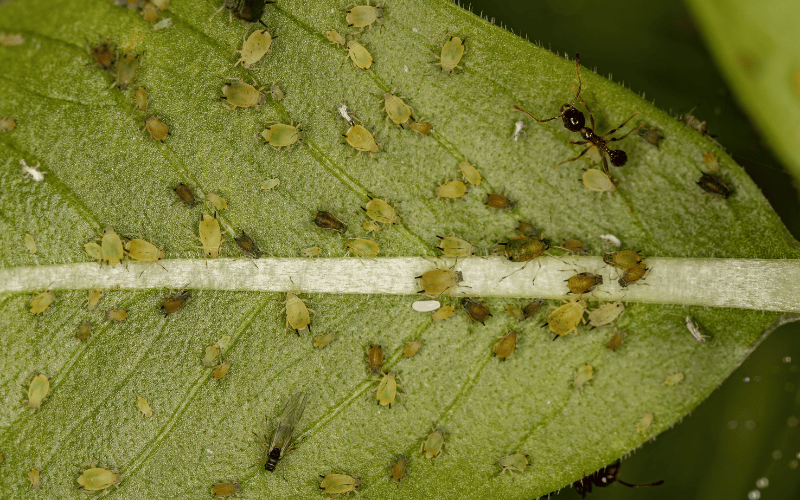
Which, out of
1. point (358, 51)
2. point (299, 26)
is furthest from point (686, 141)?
point (299, 26)

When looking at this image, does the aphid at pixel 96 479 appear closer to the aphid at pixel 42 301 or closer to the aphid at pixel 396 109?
the aphid at pixel 42 301

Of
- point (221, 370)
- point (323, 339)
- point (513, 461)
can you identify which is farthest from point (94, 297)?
point (513, 461)

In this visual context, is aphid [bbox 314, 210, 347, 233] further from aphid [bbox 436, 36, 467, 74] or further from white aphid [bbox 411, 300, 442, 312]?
aphid [bbox 436, 36, 467, 74]

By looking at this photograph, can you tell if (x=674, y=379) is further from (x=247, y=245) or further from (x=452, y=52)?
(x=247, y=245)

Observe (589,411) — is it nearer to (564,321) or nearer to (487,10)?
(564,321)

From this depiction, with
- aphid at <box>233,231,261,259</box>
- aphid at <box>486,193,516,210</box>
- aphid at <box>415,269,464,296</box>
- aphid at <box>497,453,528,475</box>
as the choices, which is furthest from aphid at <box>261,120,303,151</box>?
aphid at <box>497,453,528,475</box>

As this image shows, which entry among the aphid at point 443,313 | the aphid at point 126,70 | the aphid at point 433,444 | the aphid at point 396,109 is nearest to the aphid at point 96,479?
the aphid at point 433,444

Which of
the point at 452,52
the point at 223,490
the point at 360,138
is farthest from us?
the point at 223,490
